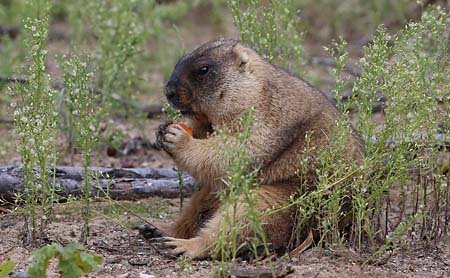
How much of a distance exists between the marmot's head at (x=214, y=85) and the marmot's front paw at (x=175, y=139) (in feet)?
0.69

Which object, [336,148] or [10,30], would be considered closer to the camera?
[336,148]

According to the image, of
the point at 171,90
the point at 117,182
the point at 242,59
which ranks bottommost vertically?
the point at 117,182

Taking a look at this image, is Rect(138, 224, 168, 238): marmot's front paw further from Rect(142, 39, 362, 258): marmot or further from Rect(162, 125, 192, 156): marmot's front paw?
Rect(162, 125, 192, 156): marmot's front paw

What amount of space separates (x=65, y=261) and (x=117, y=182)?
80.6 inches

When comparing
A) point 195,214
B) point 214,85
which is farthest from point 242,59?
point 195,214

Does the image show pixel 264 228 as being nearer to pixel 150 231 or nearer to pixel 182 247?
pixel 182 247

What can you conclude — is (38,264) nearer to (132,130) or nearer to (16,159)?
(16,159)

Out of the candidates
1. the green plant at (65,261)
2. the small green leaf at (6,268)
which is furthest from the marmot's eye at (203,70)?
the small green leaf at (6,268)

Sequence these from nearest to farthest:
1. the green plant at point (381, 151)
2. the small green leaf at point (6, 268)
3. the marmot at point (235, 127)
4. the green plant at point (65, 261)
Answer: the green plant at point (65, 261), the small green leaf at point (6, 268), the green plant at point (381, 151), the marmot at point (235, 127)

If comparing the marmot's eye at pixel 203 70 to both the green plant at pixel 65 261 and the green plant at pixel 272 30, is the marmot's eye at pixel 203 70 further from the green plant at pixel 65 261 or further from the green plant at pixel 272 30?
the green plant at pixel 65 261

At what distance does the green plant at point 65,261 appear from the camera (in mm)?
4203

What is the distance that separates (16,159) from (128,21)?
1.83 m

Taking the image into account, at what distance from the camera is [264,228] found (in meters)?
5.18

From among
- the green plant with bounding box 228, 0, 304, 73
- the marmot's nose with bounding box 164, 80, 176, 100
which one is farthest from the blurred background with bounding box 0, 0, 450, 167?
the marmot's nose with bounding box 164, 80, 176, 100
